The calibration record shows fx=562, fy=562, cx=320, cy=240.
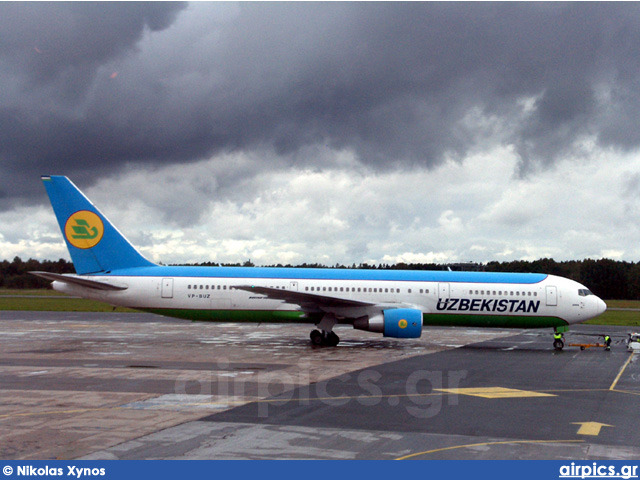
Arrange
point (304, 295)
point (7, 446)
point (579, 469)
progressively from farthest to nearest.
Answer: point (304, 295)
point (7, 446)
point (579, 469)

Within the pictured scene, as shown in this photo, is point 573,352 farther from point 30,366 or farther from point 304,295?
point 30,366

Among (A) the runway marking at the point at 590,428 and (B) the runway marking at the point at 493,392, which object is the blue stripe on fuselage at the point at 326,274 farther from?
(A) the runway marking at the point at 590,428

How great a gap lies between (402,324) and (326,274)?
5742 millimetres

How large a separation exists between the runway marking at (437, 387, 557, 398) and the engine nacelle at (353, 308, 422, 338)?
9621 millimetres

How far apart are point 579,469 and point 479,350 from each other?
741 inches

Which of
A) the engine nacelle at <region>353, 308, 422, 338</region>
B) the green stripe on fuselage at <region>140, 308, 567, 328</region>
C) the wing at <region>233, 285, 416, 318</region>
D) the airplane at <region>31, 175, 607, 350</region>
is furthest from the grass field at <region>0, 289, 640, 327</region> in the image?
the wing at <region>233, 285, 416, 318</region>

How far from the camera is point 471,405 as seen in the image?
14.1 m

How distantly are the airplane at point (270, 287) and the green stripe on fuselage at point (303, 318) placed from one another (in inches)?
2.0

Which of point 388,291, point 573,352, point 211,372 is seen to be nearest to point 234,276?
point 388,291

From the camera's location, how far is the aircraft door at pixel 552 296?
2919 cm

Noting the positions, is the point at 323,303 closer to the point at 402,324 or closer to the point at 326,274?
the point at 326,274

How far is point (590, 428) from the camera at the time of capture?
1183 cm

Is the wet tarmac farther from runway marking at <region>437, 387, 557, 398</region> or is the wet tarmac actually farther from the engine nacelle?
the engine nacelle

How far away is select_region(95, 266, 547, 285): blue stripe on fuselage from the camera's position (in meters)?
29.4
